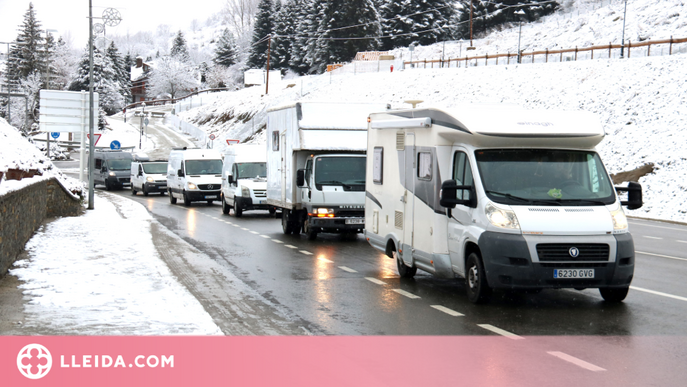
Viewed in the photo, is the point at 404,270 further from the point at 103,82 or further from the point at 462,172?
the point at 103,82


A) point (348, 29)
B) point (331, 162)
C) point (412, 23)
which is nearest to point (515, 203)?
point (331, 162)

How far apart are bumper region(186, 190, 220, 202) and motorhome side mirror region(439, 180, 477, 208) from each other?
25.2 m

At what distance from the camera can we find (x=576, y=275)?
9727mm

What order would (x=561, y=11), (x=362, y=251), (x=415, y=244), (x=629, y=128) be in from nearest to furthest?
(x=415, y=244), (x=362, y=251), (x=629, y=128), (x=561, y=11)

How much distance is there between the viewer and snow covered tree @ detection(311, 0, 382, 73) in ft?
337

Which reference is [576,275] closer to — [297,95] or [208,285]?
[208,285]

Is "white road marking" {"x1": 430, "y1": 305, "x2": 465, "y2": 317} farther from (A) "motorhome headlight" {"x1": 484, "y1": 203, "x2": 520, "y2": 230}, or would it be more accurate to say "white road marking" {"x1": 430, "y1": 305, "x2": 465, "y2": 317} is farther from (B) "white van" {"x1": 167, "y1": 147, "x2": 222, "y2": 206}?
(B) "white van" {"x1": 167, "y1": 147, "x2": 222, "y2": 206}

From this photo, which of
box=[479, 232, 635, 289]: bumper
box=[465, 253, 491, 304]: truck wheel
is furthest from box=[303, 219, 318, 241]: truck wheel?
box=[479, 232, 635, 289]: bumper

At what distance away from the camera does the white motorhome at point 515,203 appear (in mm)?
9742

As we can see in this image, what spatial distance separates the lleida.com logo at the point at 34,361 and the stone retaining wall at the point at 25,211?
4.65 metres

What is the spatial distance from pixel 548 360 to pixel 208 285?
6.11 metres

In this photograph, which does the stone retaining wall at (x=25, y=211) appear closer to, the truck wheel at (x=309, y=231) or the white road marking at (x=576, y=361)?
the truck wheel at (x=309, y=231)

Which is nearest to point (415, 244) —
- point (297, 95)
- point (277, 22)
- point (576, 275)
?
point (576, 275)

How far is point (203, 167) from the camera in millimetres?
36125
